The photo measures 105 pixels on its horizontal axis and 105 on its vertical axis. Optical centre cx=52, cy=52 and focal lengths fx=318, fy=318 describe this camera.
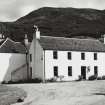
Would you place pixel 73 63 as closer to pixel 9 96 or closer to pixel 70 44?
pixel 70 44

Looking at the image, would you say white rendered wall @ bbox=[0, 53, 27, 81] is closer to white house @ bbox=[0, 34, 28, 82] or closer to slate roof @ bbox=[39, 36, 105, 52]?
white house @ bbox=[0, 34, 28, 82]

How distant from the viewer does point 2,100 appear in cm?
3095

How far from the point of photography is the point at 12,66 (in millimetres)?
54781

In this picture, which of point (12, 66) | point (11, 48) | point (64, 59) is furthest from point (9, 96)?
point (11, 48)

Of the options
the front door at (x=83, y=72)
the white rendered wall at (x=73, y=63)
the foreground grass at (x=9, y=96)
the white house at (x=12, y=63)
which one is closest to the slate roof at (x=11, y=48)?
the white house at (x=12, y=63)

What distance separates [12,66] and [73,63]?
10562 millimetres

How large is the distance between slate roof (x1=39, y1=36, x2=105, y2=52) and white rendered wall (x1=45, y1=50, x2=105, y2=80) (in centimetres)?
73

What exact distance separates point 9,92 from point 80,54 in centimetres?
2105

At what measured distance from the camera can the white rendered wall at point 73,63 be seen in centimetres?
5050

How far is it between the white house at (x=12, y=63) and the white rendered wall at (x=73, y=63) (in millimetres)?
6269

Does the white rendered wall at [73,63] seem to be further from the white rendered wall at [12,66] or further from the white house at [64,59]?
the white rendered wall at [12,66]

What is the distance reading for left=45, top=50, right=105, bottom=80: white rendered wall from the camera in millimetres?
50500

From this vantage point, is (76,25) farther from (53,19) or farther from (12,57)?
(12,57)

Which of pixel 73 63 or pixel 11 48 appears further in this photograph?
pixel 11 48
